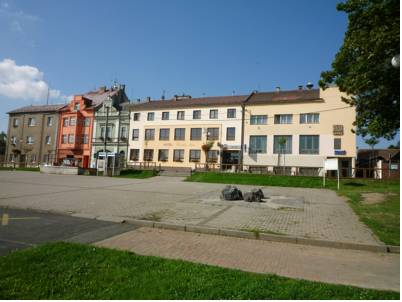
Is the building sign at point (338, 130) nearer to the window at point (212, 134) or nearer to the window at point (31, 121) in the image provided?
the window at point (212, 134)

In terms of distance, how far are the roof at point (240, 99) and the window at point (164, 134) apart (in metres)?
3.60

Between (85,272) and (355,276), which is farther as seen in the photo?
(355,276)

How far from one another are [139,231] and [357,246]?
5316 millimetres

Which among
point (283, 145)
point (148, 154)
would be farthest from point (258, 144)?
point (148, 154)

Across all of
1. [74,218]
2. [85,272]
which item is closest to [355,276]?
[85,272]

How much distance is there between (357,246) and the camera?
6258mm

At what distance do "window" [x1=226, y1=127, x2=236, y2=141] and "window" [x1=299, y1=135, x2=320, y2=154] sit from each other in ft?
29.1

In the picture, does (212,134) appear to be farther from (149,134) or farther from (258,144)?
(149,134)

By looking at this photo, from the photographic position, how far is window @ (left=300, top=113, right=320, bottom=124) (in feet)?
114

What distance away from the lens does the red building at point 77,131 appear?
46812 millimetres

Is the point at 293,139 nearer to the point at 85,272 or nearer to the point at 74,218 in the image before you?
the point at 74,218

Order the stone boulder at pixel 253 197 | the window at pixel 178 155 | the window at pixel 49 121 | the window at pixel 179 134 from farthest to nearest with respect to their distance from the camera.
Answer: the window at pixel 49 121
the window at pixel 179 134
the window at pixel 178 155
the stone boulder at pixel 253 197

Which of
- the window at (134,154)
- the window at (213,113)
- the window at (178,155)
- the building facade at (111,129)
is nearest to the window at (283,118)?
the window at (213,113)

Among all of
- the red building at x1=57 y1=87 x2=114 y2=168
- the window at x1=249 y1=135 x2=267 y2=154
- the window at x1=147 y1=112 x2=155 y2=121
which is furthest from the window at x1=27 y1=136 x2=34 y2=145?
the window at x1=249 y1=135 x2=267 y2=154
